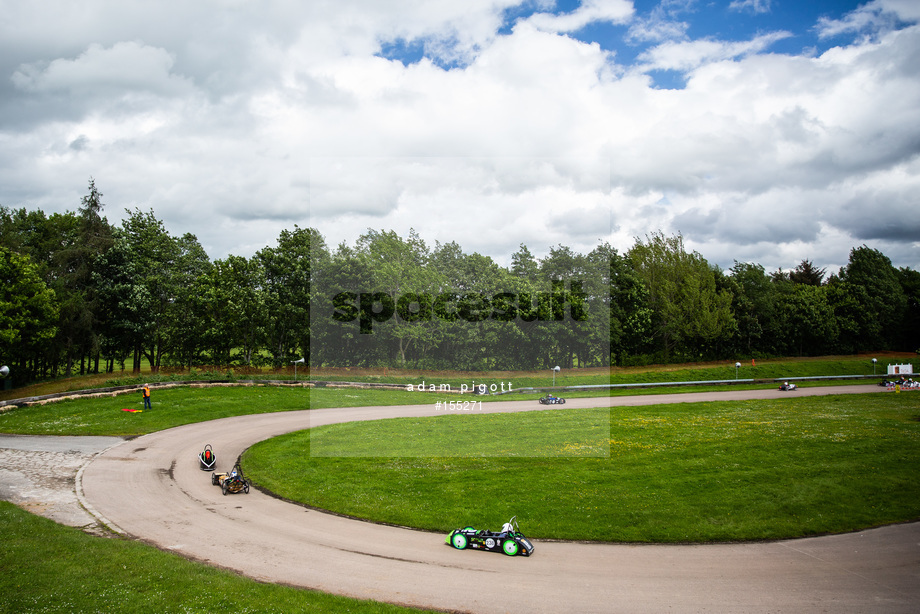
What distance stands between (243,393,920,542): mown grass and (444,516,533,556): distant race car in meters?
1.40

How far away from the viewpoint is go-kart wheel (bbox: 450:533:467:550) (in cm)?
1410

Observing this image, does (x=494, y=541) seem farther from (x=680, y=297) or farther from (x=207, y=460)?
(x=680, y=297)

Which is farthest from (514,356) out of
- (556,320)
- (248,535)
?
(248,535)

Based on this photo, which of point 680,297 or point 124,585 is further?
point 680,297

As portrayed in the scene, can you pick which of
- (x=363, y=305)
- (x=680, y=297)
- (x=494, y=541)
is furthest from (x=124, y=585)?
(x=680, y=297)

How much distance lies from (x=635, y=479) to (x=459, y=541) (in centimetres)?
923

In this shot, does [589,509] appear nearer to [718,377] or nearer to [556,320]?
[556,320]

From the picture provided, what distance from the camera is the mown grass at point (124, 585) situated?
10.1m

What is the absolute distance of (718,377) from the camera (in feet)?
180

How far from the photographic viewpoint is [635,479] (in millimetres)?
19656

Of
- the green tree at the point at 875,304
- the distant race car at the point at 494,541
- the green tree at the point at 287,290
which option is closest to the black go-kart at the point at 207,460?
the distant race car at the point at 494,541

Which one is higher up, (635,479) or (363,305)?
(363,305)

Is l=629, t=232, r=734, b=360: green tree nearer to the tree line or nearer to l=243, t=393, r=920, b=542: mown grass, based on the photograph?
the tree line

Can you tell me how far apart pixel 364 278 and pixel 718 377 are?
139ft
